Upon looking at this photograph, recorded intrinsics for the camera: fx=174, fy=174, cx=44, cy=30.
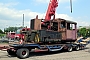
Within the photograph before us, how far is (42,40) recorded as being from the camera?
547 inches

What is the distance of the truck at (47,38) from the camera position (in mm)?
12462

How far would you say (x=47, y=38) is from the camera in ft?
46.8

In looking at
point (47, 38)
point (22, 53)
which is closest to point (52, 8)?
point (47, 38)

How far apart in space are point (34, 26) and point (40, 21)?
717 millimetres

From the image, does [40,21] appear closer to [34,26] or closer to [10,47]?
[34,26]

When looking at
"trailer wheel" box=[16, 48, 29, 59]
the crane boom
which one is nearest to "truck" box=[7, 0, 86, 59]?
"trailer wheel" box=[16, 48, 29, 59]

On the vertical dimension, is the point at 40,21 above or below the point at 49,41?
above

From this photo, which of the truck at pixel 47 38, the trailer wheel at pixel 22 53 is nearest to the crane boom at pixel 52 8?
the truck at pixel 47 38

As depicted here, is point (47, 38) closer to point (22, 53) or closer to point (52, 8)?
point (22, 53)

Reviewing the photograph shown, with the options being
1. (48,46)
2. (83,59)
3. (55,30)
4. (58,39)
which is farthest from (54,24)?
(83,59)

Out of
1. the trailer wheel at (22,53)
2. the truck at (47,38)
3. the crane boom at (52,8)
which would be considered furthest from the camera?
the crane boom at (52,8)

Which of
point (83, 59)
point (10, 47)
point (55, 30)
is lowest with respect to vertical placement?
point (83, 59)

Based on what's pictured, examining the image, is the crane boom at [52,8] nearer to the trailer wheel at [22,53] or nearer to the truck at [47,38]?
the truck at [47,38]

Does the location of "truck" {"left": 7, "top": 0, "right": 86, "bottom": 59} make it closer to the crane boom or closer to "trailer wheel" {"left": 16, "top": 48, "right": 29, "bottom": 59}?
"trailer wheel" {"left": 16, "top": 48, "right": 29, "bottom": 59}
